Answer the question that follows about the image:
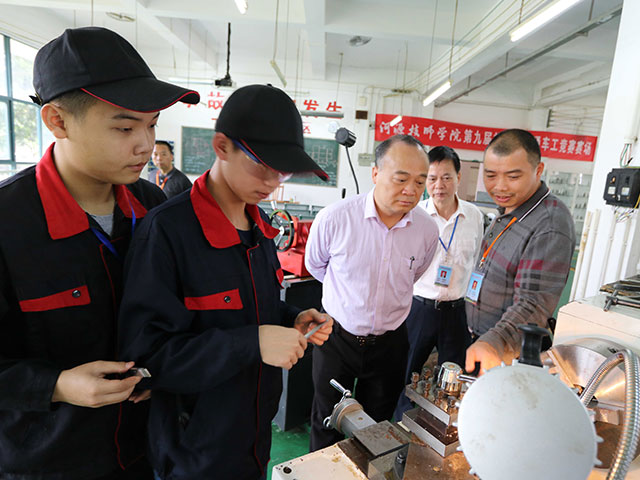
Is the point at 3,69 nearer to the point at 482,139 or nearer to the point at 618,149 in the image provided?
the point at 618,149

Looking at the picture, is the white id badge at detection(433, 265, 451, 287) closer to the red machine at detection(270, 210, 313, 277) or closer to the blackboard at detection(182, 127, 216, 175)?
the red machine at detection(270, 210, 313, 277)

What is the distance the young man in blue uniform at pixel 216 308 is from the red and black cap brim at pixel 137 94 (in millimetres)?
131

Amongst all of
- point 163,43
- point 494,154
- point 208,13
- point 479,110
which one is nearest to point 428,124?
point 479,110

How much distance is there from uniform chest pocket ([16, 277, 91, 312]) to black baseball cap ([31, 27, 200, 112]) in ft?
1.17

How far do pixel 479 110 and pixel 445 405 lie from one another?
8533mm

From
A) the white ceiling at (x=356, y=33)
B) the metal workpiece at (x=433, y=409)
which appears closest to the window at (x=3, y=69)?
the white ceiling at (x=356, y=33)

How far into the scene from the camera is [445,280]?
78.0 inches

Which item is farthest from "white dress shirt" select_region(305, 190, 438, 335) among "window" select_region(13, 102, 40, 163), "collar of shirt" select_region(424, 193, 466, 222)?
"window" select_region(13, 102, 40, 163)

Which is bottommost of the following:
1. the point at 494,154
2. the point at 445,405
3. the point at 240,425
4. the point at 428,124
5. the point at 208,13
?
the point at 240,425

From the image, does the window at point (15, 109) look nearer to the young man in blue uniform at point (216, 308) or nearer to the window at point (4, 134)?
the window at point (4, 134)

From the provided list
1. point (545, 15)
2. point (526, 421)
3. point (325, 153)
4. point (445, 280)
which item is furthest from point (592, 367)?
point (325, 153)

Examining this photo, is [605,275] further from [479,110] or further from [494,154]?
[479,110]

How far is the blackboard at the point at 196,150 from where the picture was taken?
757 centimetres

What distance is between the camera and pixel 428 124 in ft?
25.0
